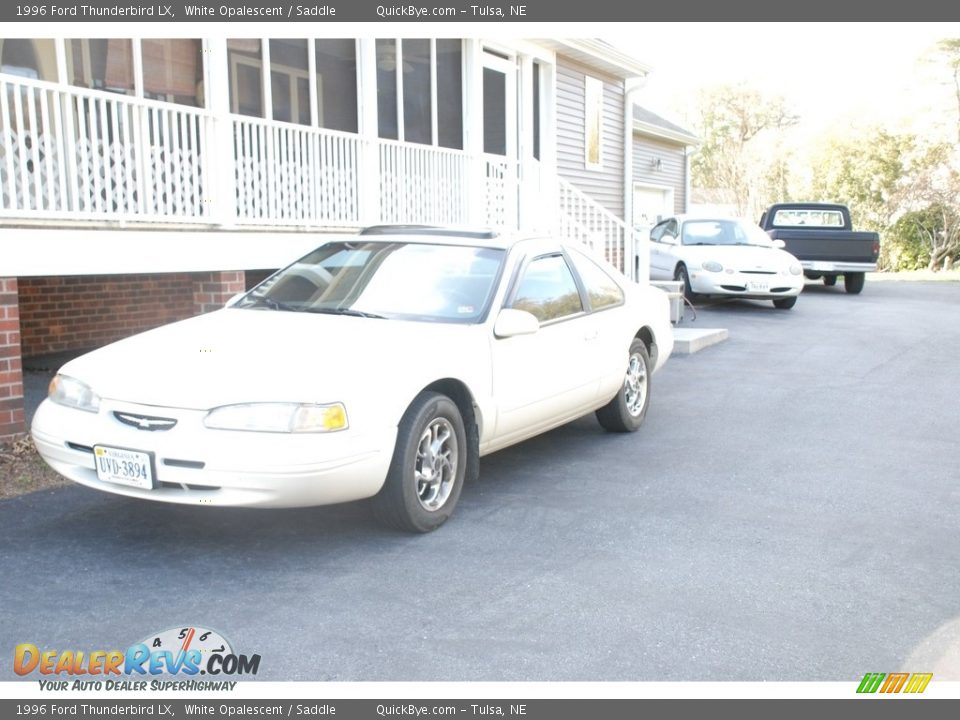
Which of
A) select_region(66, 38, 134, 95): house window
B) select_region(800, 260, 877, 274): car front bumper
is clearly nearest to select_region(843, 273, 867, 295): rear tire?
select_region(800, 260, 877, 274): car front bumper

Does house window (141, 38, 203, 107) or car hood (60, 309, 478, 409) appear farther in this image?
house window (141, 38, 203, 107)

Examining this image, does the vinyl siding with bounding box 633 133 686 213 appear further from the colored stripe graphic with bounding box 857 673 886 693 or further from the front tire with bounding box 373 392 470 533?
the colored stripe graphic with bounding box 857 673 886 693

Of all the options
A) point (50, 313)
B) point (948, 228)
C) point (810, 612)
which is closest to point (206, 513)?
point (810, 612)

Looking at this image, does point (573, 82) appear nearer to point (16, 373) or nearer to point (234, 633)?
point (16, 373)

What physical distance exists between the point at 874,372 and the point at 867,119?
26868 mm

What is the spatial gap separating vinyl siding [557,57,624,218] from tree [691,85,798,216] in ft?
101

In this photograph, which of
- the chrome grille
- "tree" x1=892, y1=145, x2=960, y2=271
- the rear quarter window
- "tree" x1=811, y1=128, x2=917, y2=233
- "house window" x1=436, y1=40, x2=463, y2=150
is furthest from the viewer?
"tree" x1=811, y1=128, x2=917, y2=233

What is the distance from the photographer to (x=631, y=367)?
7.62m

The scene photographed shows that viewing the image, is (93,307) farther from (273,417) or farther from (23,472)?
(273,417)

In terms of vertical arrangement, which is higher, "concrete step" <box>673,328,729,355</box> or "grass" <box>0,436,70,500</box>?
"concrete step" <box>673,328,729,355</box>

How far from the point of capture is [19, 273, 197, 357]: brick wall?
10.3 metres

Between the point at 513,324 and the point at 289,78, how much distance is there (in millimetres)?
7876

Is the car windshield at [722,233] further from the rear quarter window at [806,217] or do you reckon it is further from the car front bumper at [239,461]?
the car front bumper at [239,461]

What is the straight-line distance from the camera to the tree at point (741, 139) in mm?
49031
